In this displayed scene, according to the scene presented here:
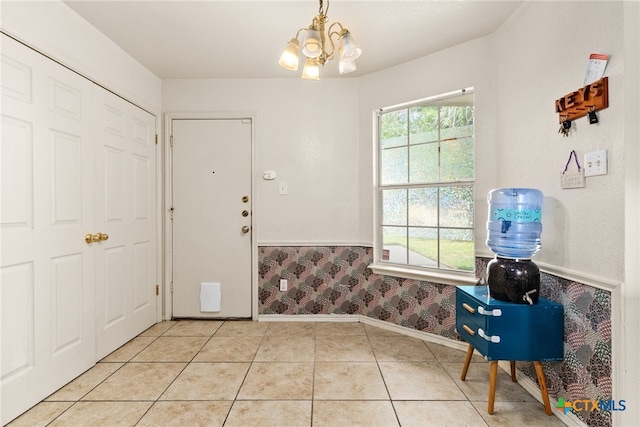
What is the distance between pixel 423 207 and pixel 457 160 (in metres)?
0.48

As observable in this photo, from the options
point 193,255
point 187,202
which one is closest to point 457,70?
point 187,202

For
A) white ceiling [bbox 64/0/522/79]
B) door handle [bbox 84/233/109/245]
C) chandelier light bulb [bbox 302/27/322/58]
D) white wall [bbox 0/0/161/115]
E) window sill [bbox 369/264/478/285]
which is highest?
white ceiling [bbox 64/0/522/79]

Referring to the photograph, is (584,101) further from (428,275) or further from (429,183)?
(428,275)

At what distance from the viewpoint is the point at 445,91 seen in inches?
97.8

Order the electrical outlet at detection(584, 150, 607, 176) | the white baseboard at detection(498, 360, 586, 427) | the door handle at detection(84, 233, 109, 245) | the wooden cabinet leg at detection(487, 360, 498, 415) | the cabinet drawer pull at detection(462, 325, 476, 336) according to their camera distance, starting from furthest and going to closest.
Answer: the door handle at detection(84, 233, 109, 245) < the cabinet drawer pull at detection(462, 325, 476, 336) < the wooden cabinet leg at detection(487, 360, 498, 415) < the white baseboard at detection(498, 360, 586, 427) < the electrical outlet at detection(584, 150, 607, 176)

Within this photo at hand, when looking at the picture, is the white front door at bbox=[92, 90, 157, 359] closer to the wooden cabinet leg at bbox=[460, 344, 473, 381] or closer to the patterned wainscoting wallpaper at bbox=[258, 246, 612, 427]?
the patterned wainscoting wallpaper at bbox=[258, 246, 612, 427]

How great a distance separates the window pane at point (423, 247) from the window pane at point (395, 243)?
66 mm

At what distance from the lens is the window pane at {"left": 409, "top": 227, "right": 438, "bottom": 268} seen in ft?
8.53

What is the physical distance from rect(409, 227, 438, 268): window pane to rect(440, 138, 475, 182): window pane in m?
0.48

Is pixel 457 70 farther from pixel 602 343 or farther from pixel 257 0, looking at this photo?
pixel 602 343

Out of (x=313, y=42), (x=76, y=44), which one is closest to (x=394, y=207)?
(x=313, y=42)

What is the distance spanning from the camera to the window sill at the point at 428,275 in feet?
7.80

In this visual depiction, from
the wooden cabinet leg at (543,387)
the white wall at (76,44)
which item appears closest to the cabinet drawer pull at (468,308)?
the wooden cabinet leg at (543,387)

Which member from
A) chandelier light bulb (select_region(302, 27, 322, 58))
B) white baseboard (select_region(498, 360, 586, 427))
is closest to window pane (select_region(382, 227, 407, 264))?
white baseboard (select_region(498, 360, 586, 427))
